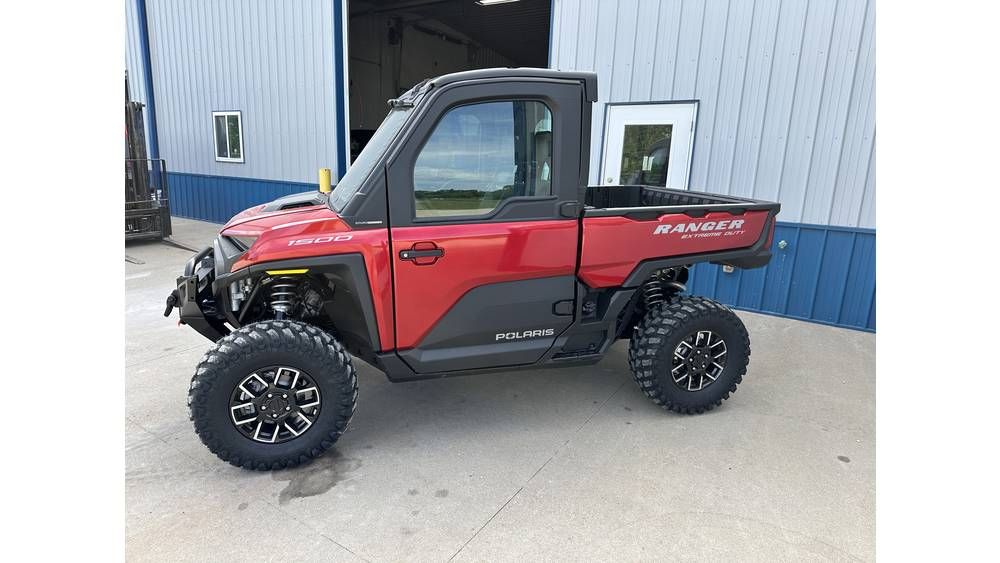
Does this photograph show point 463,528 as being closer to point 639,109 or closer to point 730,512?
point 730,512

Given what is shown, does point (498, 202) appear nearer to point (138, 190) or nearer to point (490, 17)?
point (138, 190)

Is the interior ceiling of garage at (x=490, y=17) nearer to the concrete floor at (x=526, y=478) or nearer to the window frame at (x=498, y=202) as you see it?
the window frame at (x=498, y=202)

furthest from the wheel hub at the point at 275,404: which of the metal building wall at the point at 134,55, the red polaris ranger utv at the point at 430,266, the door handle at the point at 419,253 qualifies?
the metal building wall at the point at 134,55

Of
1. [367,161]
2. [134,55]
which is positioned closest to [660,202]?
[367,161]

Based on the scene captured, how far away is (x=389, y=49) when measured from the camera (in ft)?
59.6

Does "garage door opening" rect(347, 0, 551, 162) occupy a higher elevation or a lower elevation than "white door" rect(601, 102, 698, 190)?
higher

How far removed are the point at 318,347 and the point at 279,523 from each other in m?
0.89

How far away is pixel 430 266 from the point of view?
2969 mm

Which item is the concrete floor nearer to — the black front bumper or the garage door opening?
the black front bumper

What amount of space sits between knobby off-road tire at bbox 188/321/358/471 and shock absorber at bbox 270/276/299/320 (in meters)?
0.22

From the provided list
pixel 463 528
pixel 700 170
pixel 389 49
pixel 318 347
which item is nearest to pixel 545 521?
pixel 463 528

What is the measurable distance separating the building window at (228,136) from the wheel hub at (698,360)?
10116 mm

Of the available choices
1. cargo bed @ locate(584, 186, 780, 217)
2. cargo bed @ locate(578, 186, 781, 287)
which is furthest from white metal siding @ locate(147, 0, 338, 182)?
cargo bed @ locate(578, 186, 781, 287)

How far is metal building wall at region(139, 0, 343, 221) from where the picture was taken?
9281 millimetres
